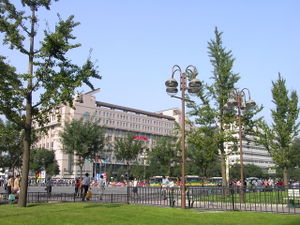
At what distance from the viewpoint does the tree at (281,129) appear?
100 feet

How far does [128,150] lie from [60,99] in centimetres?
4427

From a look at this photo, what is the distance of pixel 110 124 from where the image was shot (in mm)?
129500

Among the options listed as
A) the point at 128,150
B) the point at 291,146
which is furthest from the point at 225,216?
the point at 128,150

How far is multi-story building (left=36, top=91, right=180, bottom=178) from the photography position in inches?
4583

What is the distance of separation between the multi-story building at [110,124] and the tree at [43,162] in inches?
414

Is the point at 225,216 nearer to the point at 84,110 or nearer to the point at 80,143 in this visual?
the point at 80,143

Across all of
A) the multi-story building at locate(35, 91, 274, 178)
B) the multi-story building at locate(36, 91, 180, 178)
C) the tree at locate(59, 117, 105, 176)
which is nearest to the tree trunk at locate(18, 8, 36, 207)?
the tree at locate(59, 117, 105, 176)

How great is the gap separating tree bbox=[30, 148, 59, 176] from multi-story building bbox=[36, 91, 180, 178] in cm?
1051

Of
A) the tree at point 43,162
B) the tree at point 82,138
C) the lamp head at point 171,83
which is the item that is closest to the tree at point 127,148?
the tree at point 82,138

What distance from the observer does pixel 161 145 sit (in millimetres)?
61094

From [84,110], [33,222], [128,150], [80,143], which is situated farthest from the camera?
[84,110]

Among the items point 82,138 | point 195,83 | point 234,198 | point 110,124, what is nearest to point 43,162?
point 110,124

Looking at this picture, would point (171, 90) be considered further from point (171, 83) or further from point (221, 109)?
point (221, 109)

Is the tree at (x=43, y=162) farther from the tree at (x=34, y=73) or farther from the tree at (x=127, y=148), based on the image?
the tree at (x=34, y=73)
